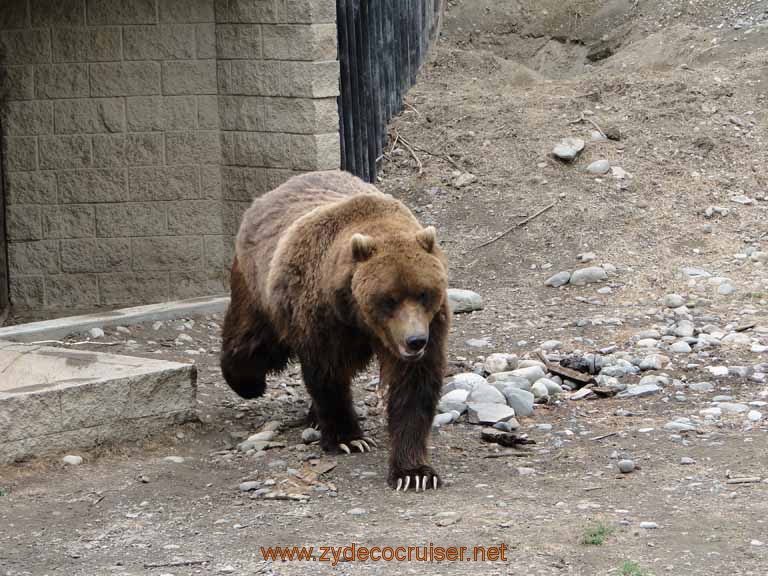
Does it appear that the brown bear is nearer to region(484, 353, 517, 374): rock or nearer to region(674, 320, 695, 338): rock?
region(484, 353, 517, 374): rock

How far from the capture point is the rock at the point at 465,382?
740cm

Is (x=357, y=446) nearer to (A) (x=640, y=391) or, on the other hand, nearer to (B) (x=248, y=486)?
(B) (x=248, y=486)

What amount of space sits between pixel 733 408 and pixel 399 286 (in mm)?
2369

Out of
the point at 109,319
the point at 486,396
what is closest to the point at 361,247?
the point at 486,396

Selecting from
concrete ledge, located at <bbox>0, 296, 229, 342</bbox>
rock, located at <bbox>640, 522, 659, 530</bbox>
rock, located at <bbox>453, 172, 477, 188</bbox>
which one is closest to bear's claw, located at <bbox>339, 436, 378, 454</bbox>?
rock, located at <bbox>640, 522, 659, 530</bbox>

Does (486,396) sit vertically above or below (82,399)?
below

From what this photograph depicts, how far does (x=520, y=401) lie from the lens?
23.0 feet

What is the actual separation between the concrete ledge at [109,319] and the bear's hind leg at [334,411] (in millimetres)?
3233

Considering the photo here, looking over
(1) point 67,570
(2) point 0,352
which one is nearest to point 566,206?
(2) point 0,352

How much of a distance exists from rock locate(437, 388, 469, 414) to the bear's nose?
1641 mm

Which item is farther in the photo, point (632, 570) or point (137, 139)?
point (137, 139)

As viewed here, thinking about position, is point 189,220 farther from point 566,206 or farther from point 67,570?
point 67,570

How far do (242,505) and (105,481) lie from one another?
0.90 metres

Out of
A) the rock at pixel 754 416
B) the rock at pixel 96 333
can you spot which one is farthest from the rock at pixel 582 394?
the rock at pixel 96 333
